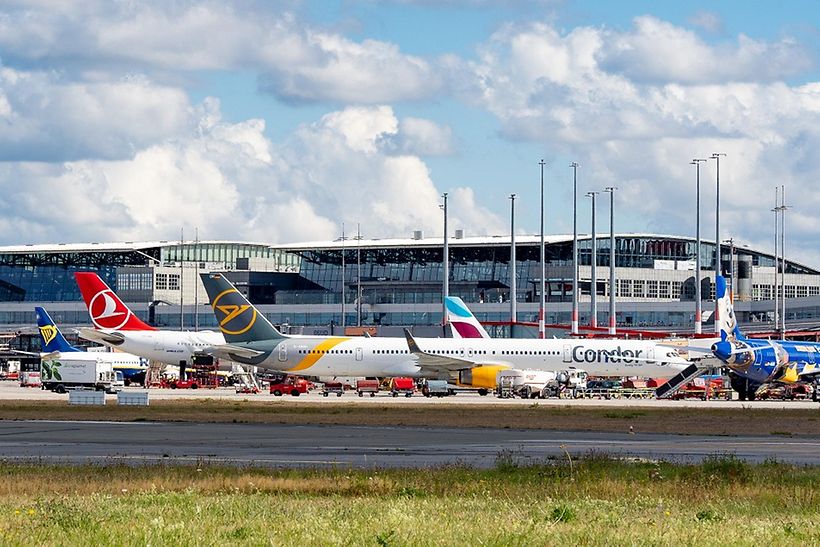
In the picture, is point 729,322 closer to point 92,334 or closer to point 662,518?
point 92,334

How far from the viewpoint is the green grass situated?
1755 centimetres

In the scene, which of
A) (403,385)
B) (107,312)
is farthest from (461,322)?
(107,312)

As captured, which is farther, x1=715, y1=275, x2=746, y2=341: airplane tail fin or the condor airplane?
x1=715, y1=275, x2=746, y2=341: airplane tail fin

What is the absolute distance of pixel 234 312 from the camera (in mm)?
101875

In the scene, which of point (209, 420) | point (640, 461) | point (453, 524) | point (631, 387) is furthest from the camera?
point (631, 387)

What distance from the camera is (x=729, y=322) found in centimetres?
10006

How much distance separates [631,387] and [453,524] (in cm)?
9171

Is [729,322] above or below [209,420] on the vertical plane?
above

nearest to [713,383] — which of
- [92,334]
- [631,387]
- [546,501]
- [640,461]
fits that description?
[631,387]

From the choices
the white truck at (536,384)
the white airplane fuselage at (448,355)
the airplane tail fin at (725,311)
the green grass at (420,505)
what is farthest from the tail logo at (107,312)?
the green grass at (420,505)

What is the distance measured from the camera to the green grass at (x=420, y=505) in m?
17.5

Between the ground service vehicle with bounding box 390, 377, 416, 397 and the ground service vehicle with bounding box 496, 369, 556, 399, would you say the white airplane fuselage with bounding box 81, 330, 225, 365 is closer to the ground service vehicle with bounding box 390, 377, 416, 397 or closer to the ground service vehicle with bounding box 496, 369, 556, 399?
the ground service vehicle with bounding box 390, 377, 416, 397

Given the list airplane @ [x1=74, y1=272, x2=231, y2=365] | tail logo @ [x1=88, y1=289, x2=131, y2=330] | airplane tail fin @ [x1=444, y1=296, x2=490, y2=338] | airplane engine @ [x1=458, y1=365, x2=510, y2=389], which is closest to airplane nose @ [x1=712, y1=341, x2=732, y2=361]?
airplane engine @ [x1=458, y1=365, x2=510, y2=389]

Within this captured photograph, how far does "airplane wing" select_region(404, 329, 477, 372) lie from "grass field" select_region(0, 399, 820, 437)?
21.5 metres
